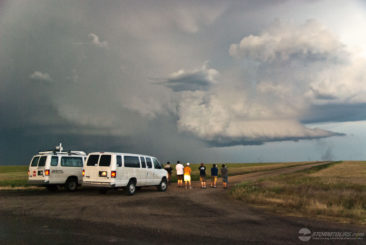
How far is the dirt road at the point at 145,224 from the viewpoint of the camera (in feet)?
27.6

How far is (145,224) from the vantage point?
409 inches

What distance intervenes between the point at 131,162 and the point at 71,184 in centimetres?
503

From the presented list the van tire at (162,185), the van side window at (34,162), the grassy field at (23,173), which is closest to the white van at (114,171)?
the van tire at (162,185)

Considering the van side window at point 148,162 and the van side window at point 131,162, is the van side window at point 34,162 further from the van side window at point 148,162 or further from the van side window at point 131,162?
the van side window at point 148,162

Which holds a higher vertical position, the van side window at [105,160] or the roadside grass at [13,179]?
the van side window at [105,160]

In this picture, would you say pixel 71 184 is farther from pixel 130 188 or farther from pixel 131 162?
pixel 131 162

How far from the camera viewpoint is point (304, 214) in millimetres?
13008

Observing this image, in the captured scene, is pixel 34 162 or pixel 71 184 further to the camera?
pixel 71 184

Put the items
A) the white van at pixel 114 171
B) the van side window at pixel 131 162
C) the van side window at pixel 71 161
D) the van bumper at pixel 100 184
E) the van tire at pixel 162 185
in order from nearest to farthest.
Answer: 1. the van bumper at pixel 100 184
2. the white van at pixel 114 171
3. the van side window at pixel 131 162
4. the van side window at pixel 71 161
5. the van tire at pixel 162 185

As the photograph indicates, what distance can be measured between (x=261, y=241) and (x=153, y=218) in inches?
175

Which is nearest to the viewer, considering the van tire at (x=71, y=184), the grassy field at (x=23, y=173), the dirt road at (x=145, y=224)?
the dirt road at (x=145, y=224)

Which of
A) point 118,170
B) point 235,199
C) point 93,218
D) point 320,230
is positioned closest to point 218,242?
point 320,230

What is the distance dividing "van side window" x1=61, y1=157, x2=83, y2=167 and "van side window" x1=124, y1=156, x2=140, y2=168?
4.58 metres

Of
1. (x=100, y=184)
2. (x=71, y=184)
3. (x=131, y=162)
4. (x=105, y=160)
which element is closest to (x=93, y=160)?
(x=105, y=160)
